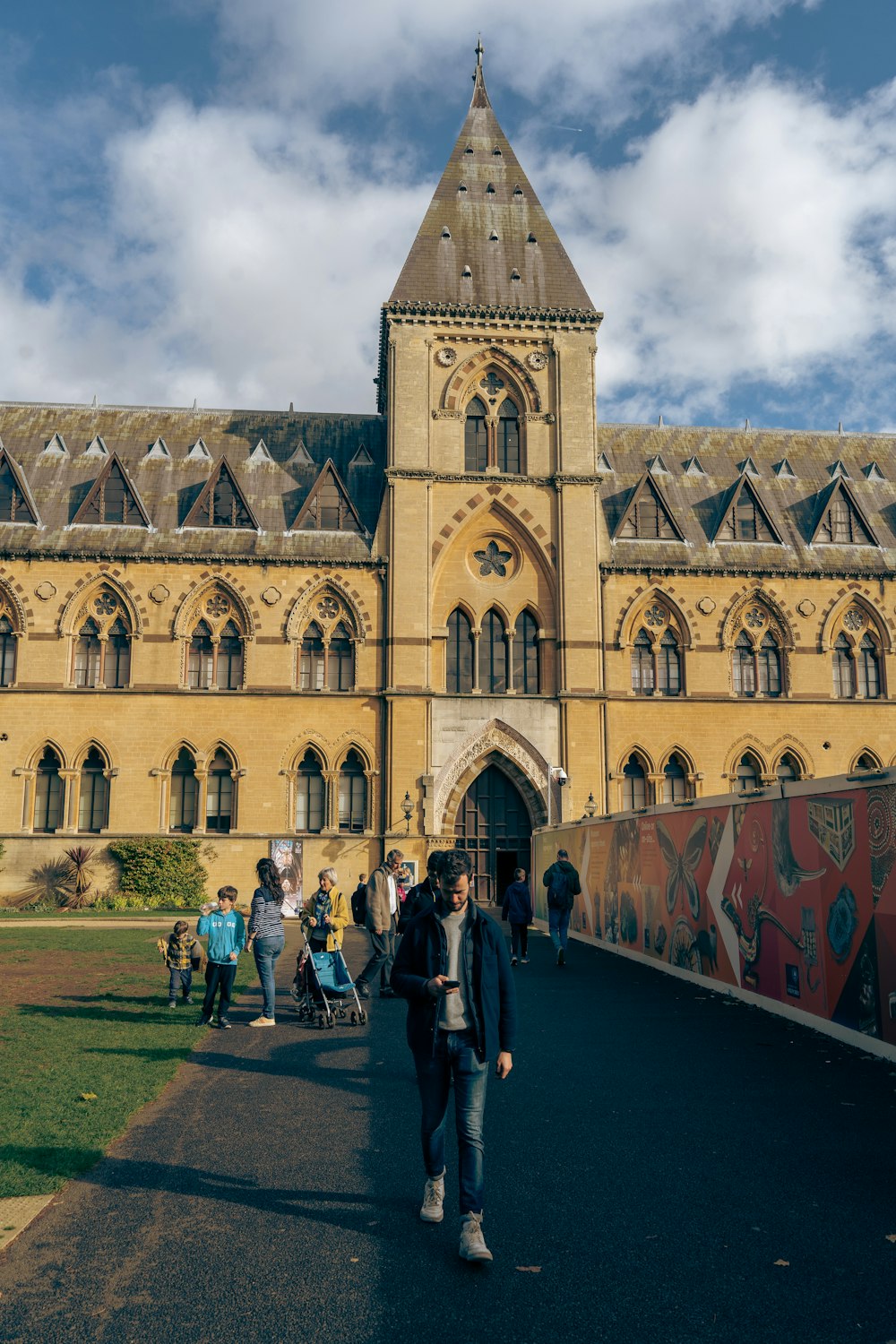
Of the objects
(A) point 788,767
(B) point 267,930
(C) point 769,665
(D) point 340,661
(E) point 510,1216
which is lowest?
(E) point 510,1216

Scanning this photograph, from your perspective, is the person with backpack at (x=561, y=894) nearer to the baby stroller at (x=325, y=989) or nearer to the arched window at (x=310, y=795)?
the baby stroller at (x=325, y=989)

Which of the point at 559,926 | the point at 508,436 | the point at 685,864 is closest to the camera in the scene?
the point at 685,864

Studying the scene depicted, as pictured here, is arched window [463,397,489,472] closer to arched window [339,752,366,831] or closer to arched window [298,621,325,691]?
arched window [298,621,325,691]

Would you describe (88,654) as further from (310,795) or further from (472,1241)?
(472,1241)

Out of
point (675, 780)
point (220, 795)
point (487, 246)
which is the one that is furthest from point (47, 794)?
point (487, 246)

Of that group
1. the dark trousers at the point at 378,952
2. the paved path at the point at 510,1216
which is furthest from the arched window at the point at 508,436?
the paved path at the point at 510,1216

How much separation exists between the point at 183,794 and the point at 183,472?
38.6 feet

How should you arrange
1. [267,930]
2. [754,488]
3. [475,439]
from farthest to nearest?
[754,488], [475,439], [267,930]

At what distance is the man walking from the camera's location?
6512mm

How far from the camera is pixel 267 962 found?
45.1 feet

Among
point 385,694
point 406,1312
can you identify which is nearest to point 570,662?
point 385,694

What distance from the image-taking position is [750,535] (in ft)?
128

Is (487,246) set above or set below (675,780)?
above

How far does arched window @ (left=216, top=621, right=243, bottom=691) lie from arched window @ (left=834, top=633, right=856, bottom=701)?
826 inches
